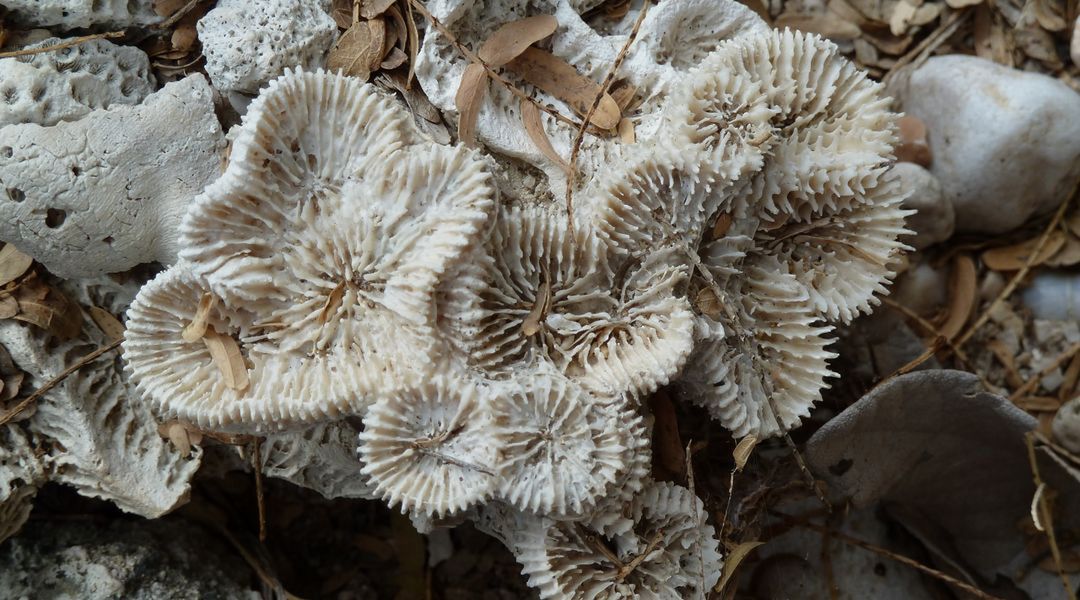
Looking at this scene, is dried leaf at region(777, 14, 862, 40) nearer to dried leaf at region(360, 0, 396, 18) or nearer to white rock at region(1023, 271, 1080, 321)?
white rock at region(1023, 271, 1080, 321)

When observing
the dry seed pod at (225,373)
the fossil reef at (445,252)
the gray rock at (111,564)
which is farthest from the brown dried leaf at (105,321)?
the gray rock at (111,564)

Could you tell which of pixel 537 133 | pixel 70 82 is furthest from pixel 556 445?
pixel 70 82

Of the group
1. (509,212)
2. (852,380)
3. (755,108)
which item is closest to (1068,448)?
(852,380)

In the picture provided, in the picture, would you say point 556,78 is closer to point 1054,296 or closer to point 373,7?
point 373,7

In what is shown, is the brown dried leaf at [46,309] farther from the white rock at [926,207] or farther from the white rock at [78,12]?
the white rock at [926,207]

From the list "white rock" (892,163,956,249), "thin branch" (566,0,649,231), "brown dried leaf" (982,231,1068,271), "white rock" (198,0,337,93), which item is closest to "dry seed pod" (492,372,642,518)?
"thin branch" (566,0,649,231)

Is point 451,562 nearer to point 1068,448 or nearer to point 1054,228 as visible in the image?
point 1068,448
